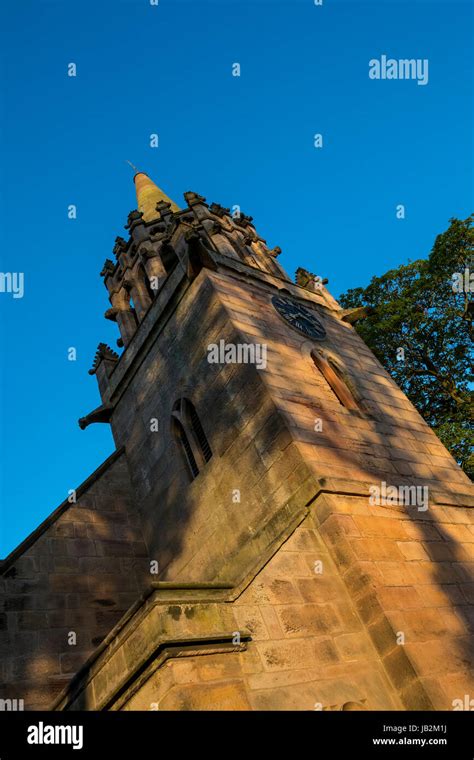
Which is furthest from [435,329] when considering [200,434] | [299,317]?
[200,434]

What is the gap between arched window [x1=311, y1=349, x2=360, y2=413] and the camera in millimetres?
10625

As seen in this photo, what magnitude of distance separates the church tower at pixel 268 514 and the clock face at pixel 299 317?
0.06 m

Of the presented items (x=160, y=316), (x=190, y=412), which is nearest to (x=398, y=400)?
(x=190, y=412)

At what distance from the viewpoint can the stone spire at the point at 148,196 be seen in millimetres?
20688

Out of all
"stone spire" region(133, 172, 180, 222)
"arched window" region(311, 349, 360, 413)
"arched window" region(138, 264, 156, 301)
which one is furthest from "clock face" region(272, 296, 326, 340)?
"stone spire" region(133, 172, 180, 222)

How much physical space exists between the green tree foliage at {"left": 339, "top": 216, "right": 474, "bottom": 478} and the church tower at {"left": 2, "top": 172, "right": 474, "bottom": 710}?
6337 millimetres

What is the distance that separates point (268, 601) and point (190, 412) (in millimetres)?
5374

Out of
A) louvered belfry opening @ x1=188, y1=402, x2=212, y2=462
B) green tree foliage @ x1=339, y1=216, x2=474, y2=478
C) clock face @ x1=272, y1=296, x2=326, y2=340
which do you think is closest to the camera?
louvered belfry opening @ x1=188, y1=402, x2=212, y2=462

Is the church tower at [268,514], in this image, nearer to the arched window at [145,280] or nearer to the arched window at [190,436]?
the arched window at [190,436]

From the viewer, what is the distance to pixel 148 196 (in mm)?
22469

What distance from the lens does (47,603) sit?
9531 millimetres

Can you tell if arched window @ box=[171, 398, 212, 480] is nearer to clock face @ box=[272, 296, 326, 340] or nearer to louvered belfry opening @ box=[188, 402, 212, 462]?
louvered belfry opening @ box=[188, 402, 212, 462]

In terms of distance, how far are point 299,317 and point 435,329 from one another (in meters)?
9.97
